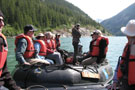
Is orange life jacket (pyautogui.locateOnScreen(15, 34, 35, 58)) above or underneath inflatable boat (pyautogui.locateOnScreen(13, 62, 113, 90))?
above

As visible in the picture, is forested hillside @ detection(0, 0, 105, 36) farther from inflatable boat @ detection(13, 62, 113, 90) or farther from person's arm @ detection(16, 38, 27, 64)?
person's arm @ detection(16, 38, 27, 64)

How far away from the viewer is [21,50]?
4.66 meters

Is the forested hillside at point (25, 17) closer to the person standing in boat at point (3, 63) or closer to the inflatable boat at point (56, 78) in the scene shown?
the inflatable boat at point (56, 78)

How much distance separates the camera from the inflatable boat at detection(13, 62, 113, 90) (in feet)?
16.2

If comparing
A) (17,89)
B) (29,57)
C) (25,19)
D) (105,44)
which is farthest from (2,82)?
(25,19)

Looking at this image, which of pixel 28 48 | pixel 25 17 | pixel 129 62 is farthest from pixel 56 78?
pixel 25 17

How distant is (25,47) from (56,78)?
1190 mm

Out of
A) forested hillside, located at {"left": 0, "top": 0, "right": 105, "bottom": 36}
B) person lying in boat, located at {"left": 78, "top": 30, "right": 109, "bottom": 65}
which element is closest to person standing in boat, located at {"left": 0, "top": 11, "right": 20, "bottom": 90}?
person lying in boat, located at {"left": 78, "top": 30, "right": 109, "bottom": 65}

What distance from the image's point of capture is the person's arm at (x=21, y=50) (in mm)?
4633

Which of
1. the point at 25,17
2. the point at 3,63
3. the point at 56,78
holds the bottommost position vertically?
the point at 56,78

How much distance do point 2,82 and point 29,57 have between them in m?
2.51

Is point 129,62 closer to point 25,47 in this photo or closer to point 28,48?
point 25,47

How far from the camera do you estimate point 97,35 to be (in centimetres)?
630

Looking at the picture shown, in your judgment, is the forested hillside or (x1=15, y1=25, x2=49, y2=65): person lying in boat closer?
(x1=15, y1=25, x2=49, y2=65): person lying in boat
